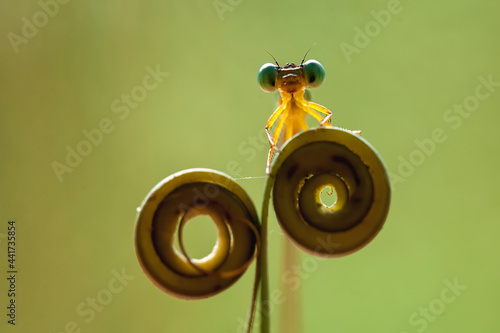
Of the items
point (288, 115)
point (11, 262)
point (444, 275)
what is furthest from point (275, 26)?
point (11, 262)

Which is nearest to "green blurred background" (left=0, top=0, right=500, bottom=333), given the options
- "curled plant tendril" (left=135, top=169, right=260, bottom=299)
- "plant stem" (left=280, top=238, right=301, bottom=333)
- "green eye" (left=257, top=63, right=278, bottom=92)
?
"plant stem" (left=280, top=238, right=301, bottom=333)

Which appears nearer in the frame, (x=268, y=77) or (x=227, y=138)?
(x=268, y=77)

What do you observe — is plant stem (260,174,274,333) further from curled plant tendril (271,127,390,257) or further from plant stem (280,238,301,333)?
plant stem (280,238,301,333)

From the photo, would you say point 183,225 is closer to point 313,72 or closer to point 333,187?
point 333,187

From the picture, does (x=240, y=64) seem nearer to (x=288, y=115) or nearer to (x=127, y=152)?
(x=127, y=152)

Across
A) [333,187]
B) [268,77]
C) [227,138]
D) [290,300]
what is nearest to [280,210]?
[333,187]

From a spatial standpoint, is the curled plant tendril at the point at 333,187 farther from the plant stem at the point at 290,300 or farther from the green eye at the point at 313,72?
the plant stem at the point at 290,300
